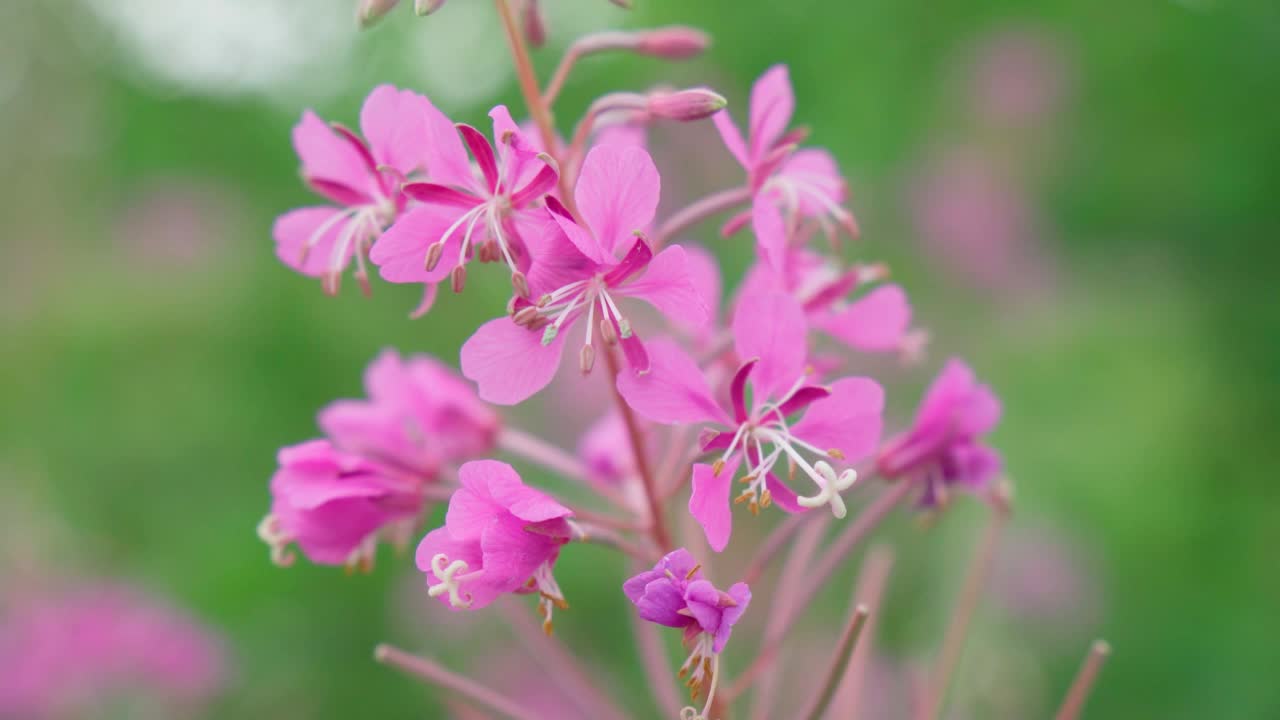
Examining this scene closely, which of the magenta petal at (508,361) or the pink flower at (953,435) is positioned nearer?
the magenta petal at (508,361)

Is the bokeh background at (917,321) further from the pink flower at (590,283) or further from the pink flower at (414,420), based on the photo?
the pink flower at (590,283)

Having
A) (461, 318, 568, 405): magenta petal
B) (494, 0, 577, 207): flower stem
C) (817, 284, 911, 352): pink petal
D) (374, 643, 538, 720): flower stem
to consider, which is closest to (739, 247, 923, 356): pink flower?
(817, 284, 911, 352): pink petal

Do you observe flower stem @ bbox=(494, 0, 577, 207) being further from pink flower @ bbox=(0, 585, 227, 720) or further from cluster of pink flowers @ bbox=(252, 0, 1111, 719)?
pink flower @ bbox=(0, 585, 227, 720)

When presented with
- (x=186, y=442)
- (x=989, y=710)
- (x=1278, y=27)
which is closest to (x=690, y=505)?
(x=989, y=710)

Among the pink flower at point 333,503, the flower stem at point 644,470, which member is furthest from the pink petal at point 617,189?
the pink flower at point 333,503

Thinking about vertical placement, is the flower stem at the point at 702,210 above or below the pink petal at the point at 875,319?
above
